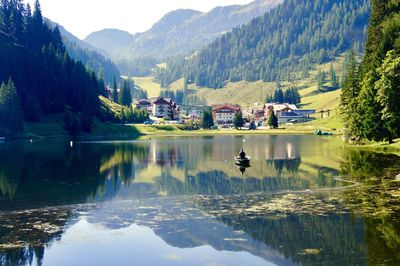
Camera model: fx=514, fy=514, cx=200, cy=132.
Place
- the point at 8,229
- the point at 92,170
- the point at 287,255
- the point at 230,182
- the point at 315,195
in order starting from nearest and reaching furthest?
the point at 287,255, the point at 8,229, the point at 315,195, the point at 230,182, the point at 92,170

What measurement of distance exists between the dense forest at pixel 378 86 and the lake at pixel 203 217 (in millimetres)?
27073

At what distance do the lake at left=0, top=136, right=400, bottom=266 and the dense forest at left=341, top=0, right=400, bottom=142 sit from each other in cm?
2707


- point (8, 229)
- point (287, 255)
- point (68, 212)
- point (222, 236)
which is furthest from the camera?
point (68, 212)

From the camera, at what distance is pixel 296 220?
38.2m

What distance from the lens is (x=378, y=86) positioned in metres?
98.8

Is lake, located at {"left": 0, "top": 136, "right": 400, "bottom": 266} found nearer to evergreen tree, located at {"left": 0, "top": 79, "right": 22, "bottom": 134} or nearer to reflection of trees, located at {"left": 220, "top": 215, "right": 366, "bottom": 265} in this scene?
reflection of trees, located at {"left": 220, "top": 215, "right": 366, "bottom": 265}

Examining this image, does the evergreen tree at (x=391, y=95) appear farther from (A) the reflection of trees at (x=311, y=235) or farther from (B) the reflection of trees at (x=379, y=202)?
(A) the reflection of trees at (x=311, y=235)

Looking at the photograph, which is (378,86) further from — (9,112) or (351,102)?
(9,112)

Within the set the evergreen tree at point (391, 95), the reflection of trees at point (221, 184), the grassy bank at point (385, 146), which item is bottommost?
the reflection of trees at point (221, 184)

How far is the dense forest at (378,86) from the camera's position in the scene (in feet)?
313

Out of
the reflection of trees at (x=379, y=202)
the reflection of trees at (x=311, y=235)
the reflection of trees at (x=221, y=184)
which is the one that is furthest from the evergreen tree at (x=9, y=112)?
the reflection of trees at (x=311, y=235)

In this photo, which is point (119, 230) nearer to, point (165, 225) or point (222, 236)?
point (165, 225)

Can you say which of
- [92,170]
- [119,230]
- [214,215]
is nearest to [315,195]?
[214,215]

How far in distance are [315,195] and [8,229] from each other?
91.7 ft
